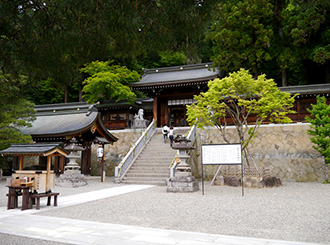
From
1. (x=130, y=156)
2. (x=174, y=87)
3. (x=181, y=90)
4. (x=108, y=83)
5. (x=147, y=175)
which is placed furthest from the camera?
(x=108, y=83)

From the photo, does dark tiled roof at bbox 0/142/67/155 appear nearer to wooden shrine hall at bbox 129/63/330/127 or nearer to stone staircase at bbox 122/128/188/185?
stone staircase at bbox 122/128/188/185

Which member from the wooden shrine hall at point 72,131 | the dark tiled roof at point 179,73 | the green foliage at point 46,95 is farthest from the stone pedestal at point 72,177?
the green foliage at point 46,95

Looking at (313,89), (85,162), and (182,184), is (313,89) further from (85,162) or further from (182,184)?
(85,162)

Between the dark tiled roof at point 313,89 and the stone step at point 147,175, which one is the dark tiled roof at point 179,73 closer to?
the dark tiled roof at point 313,89

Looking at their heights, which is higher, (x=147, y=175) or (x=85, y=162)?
(x=85, y=162)

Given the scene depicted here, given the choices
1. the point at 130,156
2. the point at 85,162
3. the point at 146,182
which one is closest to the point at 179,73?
the point at 85,162

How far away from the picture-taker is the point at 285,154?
18.1 meters

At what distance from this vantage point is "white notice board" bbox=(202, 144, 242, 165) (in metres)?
11.2

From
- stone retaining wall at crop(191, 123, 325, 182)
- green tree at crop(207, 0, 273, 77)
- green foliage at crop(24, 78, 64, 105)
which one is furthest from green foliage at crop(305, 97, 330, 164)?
green foliage at crop(24, 78, 64, 105)

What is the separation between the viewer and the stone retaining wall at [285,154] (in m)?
17.3

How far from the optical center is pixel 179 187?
12062 mm

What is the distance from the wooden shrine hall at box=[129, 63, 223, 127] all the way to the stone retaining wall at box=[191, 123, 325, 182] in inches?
264

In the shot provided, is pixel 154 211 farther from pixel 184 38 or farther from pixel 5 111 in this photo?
pixel 5 111

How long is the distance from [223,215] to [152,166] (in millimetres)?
9823
